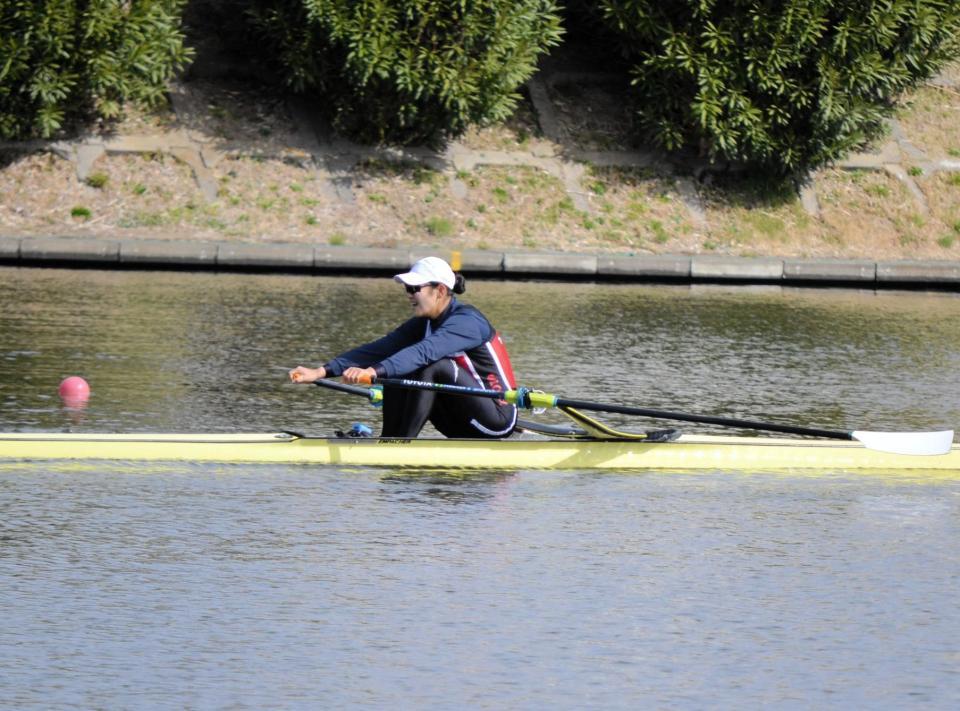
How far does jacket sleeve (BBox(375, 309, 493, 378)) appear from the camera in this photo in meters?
8.40

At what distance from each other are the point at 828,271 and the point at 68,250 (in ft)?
27.3

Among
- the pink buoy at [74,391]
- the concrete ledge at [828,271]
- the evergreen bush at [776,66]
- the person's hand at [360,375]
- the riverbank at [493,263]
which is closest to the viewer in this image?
the person's hand at [360,375]

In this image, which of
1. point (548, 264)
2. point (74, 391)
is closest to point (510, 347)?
point (74, 391)

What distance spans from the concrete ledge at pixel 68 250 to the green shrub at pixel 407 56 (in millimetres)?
4167

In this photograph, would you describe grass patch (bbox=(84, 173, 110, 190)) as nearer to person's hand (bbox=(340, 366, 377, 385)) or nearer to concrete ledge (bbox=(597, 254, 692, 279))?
concrete ledge (bbox=(597, 254, 692, 279))

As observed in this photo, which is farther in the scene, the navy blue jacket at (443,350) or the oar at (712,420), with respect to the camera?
the navy blue jacket at (443,350)

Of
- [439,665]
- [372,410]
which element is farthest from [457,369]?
[439,665]

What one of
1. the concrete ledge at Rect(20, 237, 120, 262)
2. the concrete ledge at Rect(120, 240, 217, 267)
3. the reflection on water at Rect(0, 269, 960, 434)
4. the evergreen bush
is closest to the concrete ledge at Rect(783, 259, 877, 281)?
the reflection on water at Rect(0, 269, 960, 434)

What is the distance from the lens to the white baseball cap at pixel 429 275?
28.3 feet

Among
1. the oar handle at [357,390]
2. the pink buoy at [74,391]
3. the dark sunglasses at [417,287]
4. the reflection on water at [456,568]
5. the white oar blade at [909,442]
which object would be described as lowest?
the reflection on water at [456,568]

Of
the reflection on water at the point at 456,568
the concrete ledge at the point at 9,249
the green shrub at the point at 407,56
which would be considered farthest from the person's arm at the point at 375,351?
the green shrub at the point at 407,56

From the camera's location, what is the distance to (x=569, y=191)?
22.1 m

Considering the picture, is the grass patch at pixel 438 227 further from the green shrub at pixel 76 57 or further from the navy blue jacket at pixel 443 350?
the navy blue jacket at pixel 443 350

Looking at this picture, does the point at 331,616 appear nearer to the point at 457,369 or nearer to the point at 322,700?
the point at 322,700
